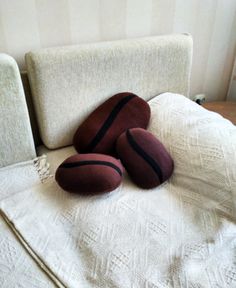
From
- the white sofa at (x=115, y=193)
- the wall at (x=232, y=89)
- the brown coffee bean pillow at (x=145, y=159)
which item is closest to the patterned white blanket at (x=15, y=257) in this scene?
the white sofa at (x=115, y=193)

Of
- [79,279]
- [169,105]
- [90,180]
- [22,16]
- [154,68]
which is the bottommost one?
[79,279]

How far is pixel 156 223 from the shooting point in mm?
917

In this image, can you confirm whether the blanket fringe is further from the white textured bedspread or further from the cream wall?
the cream wall

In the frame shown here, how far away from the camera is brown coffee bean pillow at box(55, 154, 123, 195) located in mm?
970

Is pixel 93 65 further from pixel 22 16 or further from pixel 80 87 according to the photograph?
pixel 22 16

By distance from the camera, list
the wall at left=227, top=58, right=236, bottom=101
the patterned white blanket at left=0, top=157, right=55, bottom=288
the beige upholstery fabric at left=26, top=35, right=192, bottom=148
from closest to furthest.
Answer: the patterned white blanket at left=0, top=157, right=55, bottom=288, the beige upholstery fabric at left=26, top=35, right=192, bottom=148, the wall at left=227, top=58, right=236, bottom=101

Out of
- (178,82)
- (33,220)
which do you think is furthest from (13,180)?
(178,82)

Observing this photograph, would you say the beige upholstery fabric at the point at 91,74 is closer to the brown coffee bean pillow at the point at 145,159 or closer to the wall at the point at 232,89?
the brown coffee bean pillow at the point at 145,159

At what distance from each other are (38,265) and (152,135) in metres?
0.63

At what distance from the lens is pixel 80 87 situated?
1.19 metres

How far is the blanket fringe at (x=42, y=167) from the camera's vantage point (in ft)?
3.72

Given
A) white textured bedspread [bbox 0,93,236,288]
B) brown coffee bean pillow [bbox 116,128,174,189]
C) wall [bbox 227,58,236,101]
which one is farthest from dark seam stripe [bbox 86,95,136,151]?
wall [bbox 227,58,236,101]

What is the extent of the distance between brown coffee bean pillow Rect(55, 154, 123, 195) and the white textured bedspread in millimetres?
46

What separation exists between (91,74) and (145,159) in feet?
1.45
